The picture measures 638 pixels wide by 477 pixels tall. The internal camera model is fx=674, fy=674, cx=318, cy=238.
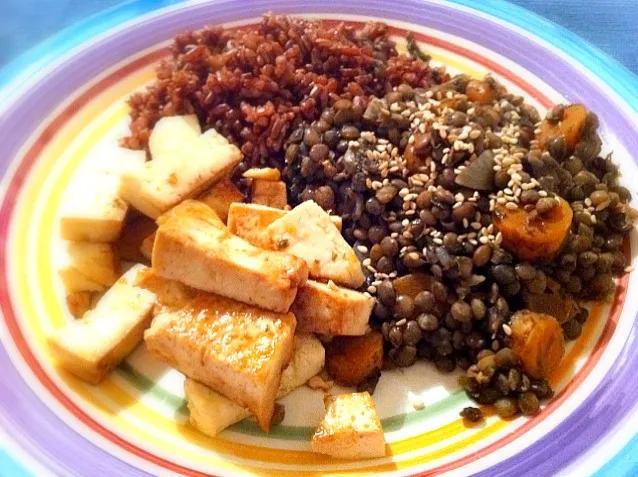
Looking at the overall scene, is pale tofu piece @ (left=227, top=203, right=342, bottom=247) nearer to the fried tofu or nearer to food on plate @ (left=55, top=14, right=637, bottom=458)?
food on plate @ (left=55, top=14, right=637, bottom=458)

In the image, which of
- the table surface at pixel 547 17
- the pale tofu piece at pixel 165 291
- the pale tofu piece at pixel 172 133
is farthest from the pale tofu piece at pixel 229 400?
the table surface at pixel 547 17

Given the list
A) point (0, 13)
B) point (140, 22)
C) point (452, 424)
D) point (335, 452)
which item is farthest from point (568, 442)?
point (0, 13)

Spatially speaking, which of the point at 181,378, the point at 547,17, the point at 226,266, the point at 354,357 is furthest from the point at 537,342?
the point at 547,17

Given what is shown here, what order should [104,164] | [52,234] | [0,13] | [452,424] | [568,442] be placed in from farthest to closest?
[0,13] → [104,164] → [52,234] → [452,424] → [568,442]

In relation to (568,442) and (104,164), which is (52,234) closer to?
(104,164)

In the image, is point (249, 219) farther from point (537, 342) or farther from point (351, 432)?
point (537, 342)

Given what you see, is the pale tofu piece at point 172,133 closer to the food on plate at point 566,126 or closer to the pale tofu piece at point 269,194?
the pale tofu piece at point 269,194
